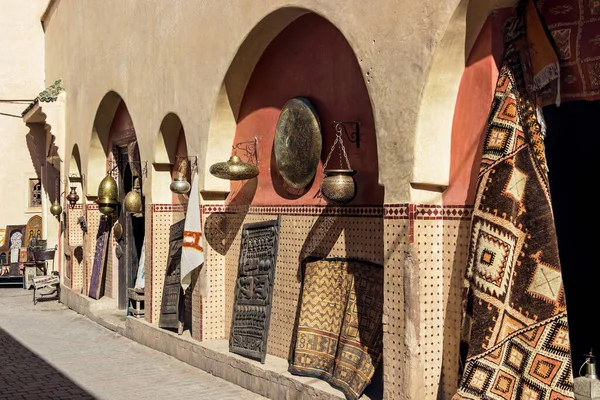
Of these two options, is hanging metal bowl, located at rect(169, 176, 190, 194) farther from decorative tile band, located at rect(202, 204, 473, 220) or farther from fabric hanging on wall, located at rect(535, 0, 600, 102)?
fabric hanging on wall, located at rect(535, 0, 600, 102)

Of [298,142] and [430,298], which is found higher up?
[298,142]

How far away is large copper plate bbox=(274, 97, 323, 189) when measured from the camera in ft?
19.3

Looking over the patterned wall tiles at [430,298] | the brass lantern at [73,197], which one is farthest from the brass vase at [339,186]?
the brass lantern at [73,197]

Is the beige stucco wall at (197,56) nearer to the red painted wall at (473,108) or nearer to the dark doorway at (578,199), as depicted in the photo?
the red painted wall at (473,108)

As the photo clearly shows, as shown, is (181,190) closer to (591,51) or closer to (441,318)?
(441,318)

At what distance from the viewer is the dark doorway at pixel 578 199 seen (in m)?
4.55

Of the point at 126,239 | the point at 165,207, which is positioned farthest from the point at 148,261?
the point at 126,239

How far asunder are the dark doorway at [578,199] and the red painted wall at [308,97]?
1320 mm

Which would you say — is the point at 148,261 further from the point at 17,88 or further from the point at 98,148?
the point at 17,88

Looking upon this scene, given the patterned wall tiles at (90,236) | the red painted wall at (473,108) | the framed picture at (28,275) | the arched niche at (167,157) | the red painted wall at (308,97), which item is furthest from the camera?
the framed picture at (28,275)

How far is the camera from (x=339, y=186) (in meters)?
4.99

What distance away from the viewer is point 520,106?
3.95m

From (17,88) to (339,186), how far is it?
14820 mm

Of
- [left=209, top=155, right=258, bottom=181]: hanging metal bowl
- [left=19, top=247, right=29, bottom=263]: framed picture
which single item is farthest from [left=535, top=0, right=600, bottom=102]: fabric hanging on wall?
[left=19, top=247, right=29, bottom=263]: framed picture
